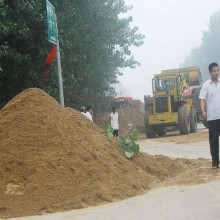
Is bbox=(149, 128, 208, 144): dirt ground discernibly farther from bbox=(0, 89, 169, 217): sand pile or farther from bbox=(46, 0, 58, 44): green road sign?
bbox=(0, 89, 169, 217): sand pile

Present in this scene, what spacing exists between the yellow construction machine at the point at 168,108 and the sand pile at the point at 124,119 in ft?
24.0

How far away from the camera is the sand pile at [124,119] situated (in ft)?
94.7

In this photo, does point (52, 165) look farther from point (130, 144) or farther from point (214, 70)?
point (214, 70)

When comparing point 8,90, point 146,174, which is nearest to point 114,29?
point 8,90

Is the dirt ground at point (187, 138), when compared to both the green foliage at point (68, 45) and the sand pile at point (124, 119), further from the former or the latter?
the sand pile at point (124, 119)

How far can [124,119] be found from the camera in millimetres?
30766

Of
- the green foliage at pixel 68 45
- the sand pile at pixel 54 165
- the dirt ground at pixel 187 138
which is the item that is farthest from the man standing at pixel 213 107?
the dirt ground at pixel 187 138

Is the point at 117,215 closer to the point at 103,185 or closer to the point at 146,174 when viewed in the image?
the point at 103,185

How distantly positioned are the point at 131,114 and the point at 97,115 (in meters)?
3.70

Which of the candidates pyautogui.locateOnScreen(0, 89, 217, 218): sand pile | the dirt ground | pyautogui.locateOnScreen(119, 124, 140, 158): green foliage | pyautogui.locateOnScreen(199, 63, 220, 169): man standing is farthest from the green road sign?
the dirt ground

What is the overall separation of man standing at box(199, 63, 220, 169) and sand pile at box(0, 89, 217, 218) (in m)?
0.88

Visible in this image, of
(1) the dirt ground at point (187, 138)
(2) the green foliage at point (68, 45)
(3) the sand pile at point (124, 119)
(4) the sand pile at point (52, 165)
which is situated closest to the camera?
(4) the sand pile at point (52, 165)

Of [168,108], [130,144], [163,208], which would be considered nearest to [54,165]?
[163,208]

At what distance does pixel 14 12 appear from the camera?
13.8 meters
